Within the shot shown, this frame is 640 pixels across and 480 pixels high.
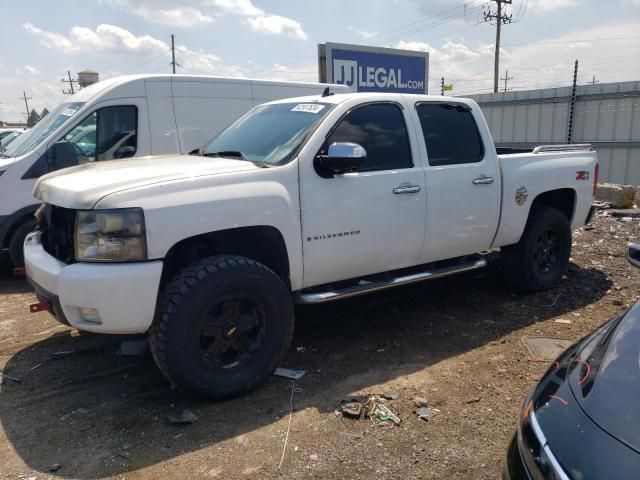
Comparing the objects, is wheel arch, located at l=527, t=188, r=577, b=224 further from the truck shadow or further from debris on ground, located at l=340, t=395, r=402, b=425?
debris on ground, located at l=340, t=395, r=402, b=425

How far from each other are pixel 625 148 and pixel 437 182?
1529cm

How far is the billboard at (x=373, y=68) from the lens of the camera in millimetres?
11875

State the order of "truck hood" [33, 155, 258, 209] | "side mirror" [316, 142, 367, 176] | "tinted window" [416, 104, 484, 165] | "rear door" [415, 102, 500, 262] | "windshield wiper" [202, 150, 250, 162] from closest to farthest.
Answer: "truck hood" [33, 155, 258, 209], "side mirror" [316, 142, 367, 176], "windshield wiper" [202, 150, 250, 162], "rear door" [415, 102, 500, 262], "tinted window" [416, 104, 484, 165]

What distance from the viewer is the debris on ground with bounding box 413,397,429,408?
11.5ft

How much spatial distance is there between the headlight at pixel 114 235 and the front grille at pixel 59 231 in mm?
191

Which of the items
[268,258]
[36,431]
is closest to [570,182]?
[268,258]

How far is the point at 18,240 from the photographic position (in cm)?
650

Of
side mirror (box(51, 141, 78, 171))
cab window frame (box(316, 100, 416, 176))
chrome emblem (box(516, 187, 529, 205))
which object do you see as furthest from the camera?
side mirror (box(51, 141, 78, 171))

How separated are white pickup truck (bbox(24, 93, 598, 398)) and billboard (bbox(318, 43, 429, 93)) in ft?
24.2

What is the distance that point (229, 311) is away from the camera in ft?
11.6

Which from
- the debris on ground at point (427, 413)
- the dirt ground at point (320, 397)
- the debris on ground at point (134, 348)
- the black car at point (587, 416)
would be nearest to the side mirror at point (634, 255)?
the black car at point (587, 416)

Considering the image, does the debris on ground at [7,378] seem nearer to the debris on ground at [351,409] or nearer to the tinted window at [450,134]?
the debris on ground at [351,409]


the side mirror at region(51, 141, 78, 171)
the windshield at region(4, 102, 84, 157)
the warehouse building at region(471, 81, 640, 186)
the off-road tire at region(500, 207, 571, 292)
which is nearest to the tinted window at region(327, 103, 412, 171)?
the off-road tire at region(500, 207, 571, 292)

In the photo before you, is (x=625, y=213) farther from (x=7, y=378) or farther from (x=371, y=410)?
(x=7, y=378)
